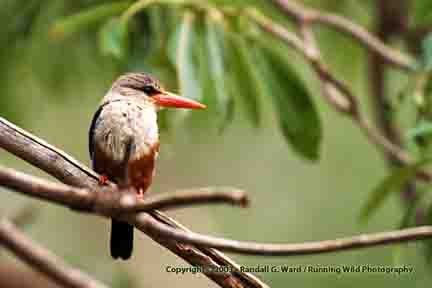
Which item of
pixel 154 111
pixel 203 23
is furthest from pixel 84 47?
pixel 154 111

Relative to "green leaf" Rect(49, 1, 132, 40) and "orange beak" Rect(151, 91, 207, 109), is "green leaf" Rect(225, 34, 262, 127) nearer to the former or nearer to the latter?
"orange beak" Rect(151, 91, 207, 109)

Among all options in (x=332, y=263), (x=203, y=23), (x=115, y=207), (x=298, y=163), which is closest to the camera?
(x=115, y=207)

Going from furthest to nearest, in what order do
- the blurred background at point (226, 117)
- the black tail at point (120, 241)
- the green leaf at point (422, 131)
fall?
the blurred background at point (226, 117)
the green leaf at point (422, 131)
the black tail at point (120, 241)

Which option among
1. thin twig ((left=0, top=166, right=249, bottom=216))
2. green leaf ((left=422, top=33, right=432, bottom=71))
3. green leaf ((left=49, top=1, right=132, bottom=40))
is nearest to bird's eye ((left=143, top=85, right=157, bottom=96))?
green leaf ((left=49, top=1, right=132, bottom=40))

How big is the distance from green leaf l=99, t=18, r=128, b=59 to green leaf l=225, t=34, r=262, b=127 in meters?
0.57

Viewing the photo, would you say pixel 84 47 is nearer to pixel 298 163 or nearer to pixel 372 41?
pixel 372 41

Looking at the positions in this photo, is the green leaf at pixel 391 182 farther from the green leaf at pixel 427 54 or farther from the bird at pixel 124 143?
the bird at pixel 124 143

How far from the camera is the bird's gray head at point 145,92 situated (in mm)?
3777

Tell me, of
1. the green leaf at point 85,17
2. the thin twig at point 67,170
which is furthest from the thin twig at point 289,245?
the green leaf at point 85,17

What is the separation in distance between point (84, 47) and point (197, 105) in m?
1.99

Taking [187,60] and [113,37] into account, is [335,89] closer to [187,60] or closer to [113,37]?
[187,60]

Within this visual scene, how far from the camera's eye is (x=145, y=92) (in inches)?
155

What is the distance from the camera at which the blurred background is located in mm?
4117

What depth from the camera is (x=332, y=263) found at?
590 cm
